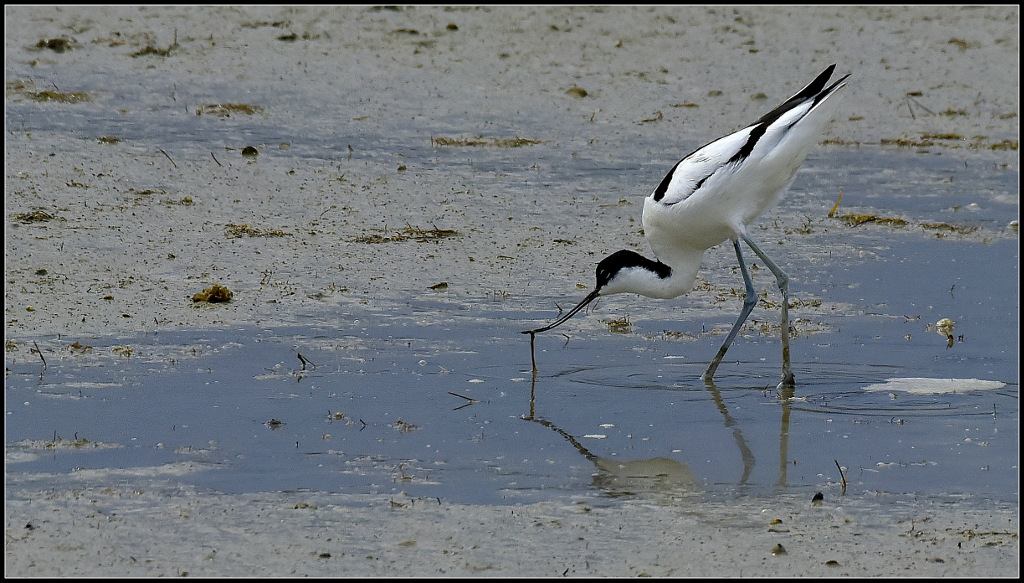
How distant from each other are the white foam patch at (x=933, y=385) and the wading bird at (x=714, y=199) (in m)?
0.56

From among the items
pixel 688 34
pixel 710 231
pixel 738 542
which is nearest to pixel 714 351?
pixel 710 231

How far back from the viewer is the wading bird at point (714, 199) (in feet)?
21.8

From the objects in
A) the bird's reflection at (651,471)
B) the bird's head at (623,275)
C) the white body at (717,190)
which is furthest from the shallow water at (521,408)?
the white body at (717,190)

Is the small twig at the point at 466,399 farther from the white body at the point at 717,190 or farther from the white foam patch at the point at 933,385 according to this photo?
the white foam patch at the point at 933,385

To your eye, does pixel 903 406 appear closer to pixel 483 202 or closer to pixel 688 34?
pixel 483 202

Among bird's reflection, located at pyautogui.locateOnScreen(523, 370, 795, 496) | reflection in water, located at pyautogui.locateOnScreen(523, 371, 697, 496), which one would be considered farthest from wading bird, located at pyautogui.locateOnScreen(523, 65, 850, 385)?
reflection in water, located at pyautogui.locateOnScreen(523, 371, 697, 496)

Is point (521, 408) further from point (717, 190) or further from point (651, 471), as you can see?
point (717, 190)

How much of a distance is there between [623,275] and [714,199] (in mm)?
588

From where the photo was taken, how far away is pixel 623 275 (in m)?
6.61

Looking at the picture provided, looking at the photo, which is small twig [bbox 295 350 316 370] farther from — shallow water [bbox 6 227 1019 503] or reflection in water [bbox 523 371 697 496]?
reflection in water [bbox 523 371 697 496]

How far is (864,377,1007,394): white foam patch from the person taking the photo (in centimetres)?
621

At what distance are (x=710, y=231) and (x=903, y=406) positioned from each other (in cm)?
136

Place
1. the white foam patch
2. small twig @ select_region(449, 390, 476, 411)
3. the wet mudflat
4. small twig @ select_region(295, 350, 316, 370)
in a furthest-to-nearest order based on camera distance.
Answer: small twig @ select_region(295, 350, 316, 370)
the white foam patch
small twig @ select_region(449, 390, 476, 411)
the wet mudflat

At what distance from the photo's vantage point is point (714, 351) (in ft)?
22.6
